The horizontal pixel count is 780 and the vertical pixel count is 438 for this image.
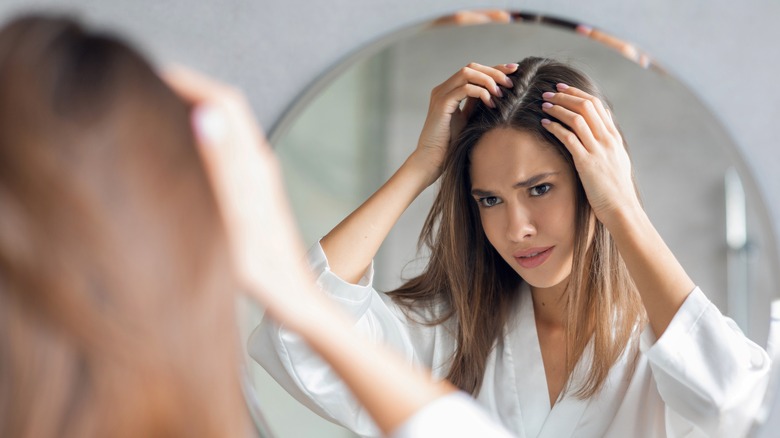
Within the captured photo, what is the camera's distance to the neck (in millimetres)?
822

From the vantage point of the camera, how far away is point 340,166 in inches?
34.5

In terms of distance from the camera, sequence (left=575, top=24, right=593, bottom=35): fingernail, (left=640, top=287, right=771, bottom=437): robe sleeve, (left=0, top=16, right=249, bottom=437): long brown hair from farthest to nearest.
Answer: (left=575, top=24, right=593, bottom=35): fingernail < (left=640, top=287, right=771, bottom=437): robe sleeve < (left=0, top=16, right=249, bottom=437): long brown hair

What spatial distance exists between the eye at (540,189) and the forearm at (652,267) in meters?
0.07

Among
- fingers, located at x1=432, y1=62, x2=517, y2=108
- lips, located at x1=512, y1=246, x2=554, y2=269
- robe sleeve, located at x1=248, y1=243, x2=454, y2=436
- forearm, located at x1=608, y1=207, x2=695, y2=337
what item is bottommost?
robe sleeve, located at x1=248, y1=243, x2=454, y2=436

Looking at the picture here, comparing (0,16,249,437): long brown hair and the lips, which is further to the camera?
the lips

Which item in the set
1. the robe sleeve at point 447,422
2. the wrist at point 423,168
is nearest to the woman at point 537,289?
the wrist at point 423,168

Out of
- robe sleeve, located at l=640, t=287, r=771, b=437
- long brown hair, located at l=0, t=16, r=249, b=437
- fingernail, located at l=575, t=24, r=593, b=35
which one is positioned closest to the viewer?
long brown hair, located at l=0, t=16, r=249, b=437

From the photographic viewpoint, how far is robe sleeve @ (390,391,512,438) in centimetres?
45

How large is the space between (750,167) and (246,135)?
2.15 ft

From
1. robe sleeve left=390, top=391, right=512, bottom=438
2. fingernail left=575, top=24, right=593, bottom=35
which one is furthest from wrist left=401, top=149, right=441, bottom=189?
robe sleeve left=390, top=391, right=512, bottom=438

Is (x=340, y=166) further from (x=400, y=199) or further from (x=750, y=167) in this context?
(x=750, y=167)

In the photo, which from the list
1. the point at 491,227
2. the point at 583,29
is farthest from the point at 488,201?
the point at 583,29

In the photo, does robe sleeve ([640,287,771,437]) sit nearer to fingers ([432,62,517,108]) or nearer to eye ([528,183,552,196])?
eye ([528,183,552,196])

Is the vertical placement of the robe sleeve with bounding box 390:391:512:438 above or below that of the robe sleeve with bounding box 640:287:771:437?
below
